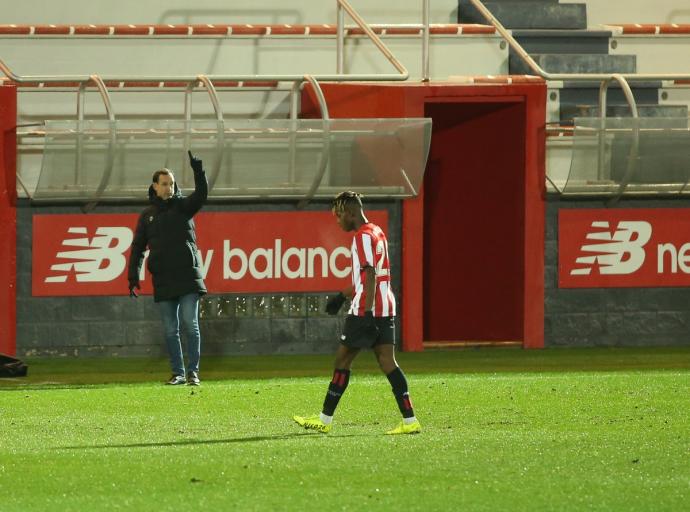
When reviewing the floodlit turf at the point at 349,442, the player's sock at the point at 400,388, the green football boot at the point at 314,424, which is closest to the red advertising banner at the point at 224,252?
the floodlit turf at the point at 349,442

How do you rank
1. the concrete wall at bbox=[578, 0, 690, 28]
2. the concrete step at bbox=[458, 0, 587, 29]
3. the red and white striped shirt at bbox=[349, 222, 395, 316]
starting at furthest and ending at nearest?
the concrete wall at bbox=[578, 0, 690, 28] → the concrete step at bbox=[458, 0, 587, 29] → the red and white striped shirt at bbox=[349, 222, 395, 316]

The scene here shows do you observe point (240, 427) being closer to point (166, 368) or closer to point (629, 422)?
point (629, 422)

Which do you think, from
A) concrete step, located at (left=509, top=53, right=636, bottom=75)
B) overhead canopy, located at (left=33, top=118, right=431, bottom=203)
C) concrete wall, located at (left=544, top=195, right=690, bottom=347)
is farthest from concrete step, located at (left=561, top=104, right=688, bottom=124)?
overhead canopy, located at (left=33, top=118, right=431, bottom=203)

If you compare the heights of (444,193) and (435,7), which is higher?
(435,7)

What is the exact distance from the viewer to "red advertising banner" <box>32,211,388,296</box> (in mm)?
15044

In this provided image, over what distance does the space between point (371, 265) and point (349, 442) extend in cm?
105

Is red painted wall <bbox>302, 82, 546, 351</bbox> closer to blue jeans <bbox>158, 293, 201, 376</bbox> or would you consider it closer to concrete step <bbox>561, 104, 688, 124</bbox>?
concrete step <bbox>561, 104, 688, 124</bbox>

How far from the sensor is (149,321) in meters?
15.3

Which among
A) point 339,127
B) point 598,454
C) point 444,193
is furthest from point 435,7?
point 598,454

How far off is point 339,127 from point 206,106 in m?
2.01

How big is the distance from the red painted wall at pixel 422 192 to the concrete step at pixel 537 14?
2624mm

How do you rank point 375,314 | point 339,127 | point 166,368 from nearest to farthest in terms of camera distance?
point 375,314, point 166,368, point 339,127

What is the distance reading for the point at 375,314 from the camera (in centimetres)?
949

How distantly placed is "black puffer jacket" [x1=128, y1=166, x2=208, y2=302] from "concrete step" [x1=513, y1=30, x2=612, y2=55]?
22.8 feet
